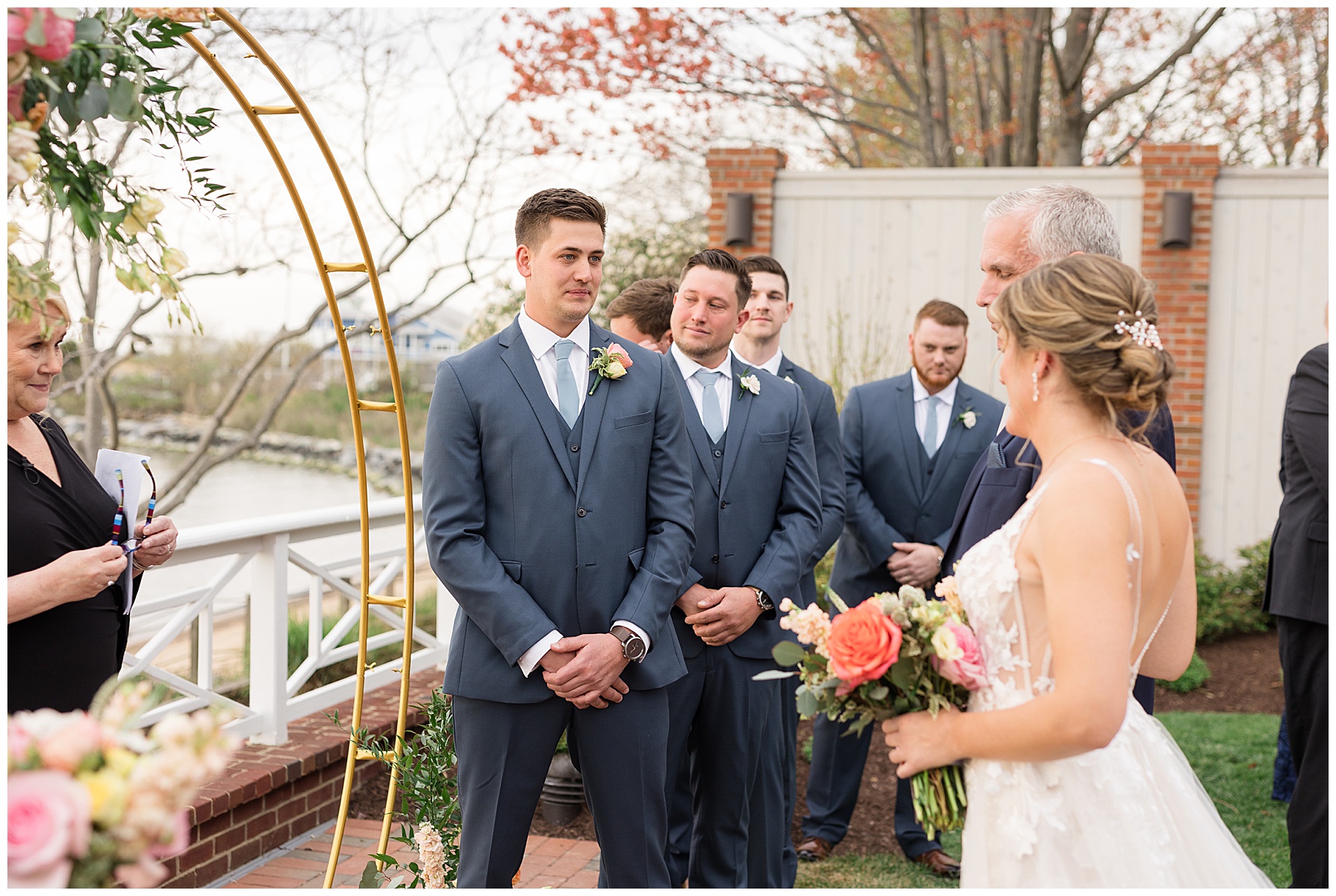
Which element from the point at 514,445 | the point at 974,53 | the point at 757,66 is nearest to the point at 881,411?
the point at 514,445

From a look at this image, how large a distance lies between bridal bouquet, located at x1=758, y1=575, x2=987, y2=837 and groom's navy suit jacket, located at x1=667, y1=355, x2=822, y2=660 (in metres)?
1.41

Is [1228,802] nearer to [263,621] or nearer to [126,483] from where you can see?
[263,621]

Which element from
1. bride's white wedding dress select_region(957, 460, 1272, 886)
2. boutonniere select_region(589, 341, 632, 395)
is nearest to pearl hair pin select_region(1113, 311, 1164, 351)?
bride's white wedding dress select_region(957, 460, 1272, 886)

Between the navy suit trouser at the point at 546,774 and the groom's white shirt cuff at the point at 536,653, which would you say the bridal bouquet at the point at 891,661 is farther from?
the navy suit trouser at the point at 546,774

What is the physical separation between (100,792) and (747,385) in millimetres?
2758

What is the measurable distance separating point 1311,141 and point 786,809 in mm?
12474

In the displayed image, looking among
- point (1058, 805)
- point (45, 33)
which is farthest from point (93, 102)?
point (1058, 805)

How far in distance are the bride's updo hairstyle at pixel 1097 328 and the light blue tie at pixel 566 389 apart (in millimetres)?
1375

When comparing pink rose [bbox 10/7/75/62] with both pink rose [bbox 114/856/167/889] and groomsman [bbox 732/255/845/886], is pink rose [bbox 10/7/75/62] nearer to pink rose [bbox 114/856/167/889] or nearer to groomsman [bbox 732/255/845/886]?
pink rose [bbox 114/856/167/889]

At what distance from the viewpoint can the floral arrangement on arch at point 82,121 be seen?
164cm

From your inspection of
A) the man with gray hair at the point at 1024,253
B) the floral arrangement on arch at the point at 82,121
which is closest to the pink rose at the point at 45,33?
the floral arrangement on arch at the point at 82,121

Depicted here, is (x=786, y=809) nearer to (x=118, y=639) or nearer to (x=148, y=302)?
(x=118, y=639)

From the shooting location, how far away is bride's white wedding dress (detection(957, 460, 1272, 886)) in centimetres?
206

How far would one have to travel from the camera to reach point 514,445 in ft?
9.90
